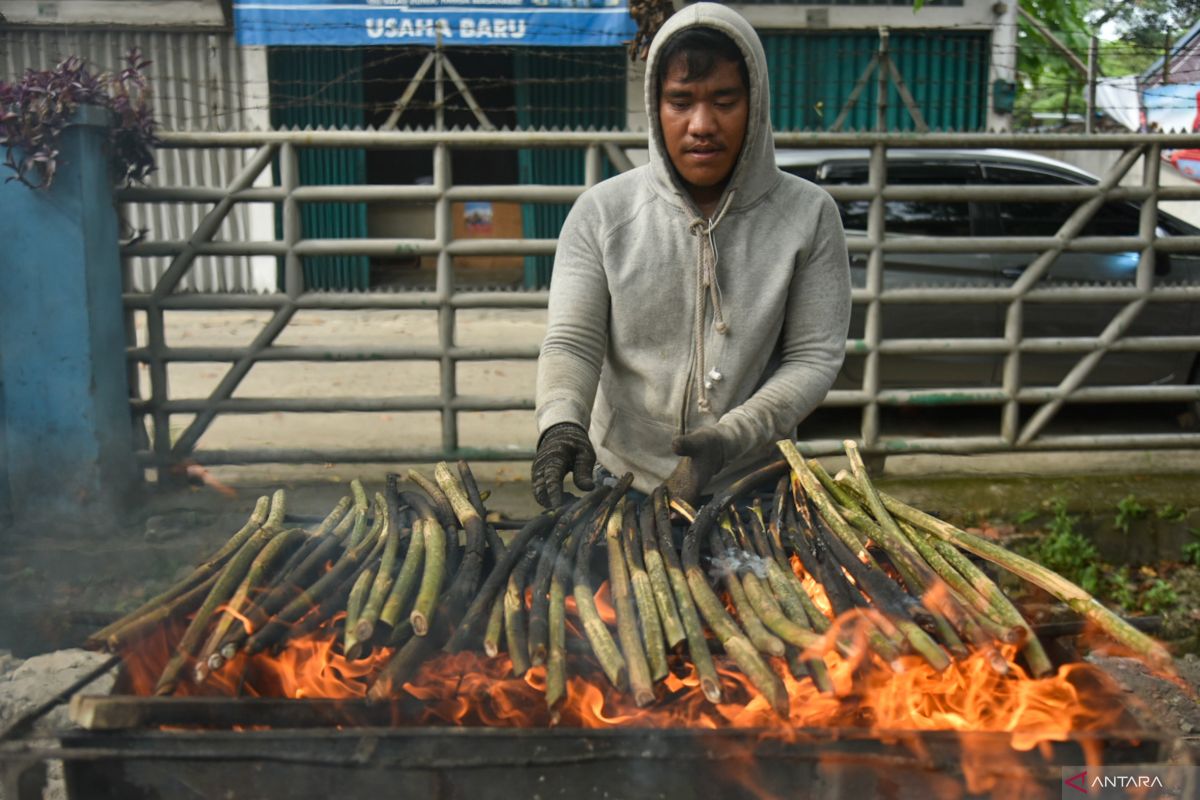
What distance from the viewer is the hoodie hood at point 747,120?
7.98 ft

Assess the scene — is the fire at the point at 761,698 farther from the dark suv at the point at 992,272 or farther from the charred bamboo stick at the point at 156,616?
the dark suv at the point at 992,272

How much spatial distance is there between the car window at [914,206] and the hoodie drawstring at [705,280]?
397 cm

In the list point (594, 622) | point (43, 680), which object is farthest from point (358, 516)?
point (43, 680)

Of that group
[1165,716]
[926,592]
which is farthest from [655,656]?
[1165,716]

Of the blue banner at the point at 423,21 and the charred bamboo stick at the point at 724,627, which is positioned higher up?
the blue banner at the point at 423,21

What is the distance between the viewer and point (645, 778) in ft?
5.81

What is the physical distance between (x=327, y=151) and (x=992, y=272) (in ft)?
26.2

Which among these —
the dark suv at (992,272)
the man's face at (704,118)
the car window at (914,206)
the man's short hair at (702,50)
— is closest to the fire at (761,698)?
the man's face at (704,118)

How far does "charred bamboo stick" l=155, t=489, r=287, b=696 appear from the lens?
1.86 meters

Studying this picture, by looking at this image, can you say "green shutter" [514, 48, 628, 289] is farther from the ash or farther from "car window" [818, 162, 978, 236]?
the ash

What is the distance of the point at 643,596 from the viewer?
6.61 feet

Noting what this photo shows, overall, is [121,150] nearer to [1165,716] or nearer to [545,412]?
[545,412]

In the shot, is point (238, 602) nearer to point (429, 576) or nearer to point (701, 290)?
point (429, 576)

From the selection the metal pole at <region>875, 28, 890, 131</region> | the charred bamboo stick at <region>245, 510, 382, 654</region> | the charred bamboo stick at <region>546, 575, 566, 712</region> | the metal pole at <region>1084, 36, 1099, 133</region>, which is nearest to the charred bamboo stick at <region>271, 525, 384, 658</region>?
the charred bamboo stick at <region>245, 510, 382, 654</region>
